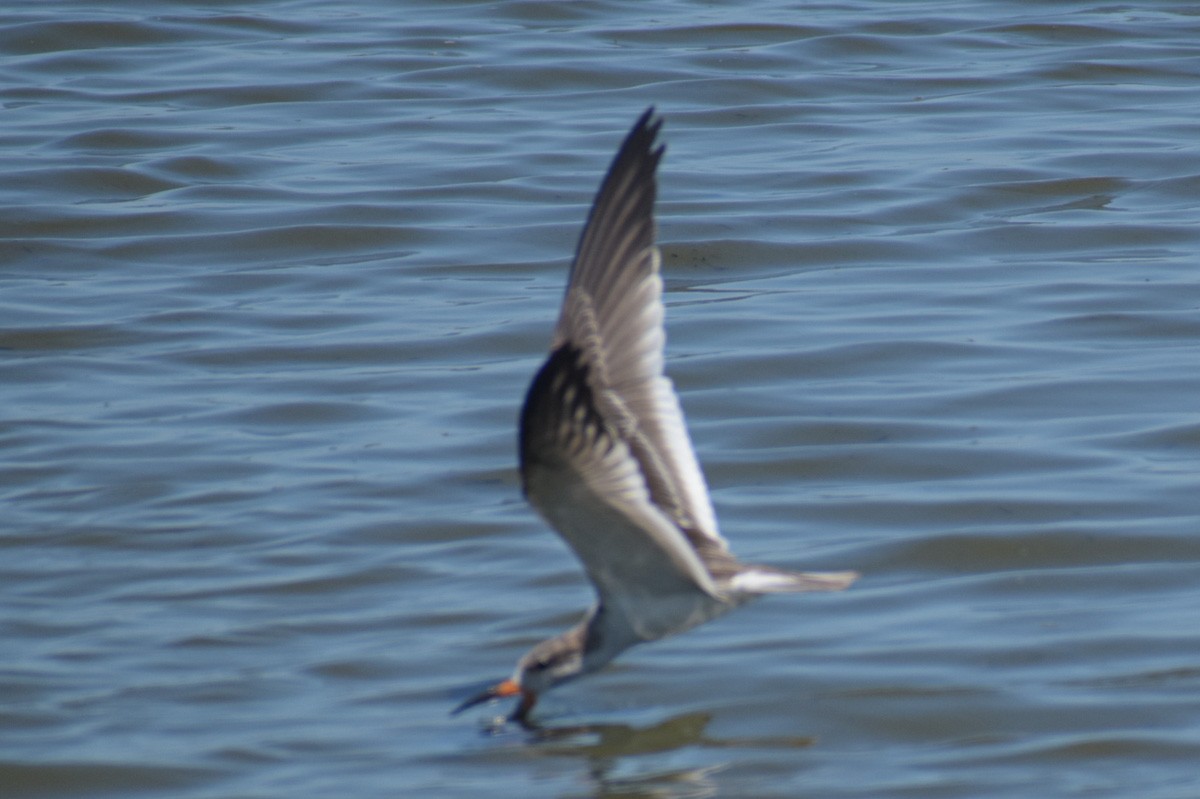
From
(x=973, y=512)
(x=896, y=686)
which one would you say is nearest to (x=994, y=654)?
(x=896, y=686)

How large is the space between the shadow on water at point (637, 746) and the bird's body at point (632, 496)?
0.51 feet

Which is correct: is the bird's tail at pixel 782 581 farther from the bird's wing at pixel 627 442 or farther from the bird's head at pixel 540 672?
the bird's head at pixel 540 672

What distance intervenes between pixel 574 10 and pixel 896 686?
1363 cm

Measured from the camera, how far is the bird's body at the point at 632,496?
4.93 m

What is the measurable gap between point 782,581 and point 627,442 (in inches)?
23.7

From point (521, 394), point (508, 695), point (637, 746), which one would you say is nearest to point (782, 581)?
point (637, 746)

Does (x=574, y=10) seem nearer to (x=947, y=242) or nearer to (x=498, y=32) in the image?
(x=498, y=32)

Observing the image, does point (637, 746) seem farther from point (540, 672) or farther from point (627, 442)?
point (627, 442)

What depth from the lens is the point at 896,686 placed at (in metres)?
6.05

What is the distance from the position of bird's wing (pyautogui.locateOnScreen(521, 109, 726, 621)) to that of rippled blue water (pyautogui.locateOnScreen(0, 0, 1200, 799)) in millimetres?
755

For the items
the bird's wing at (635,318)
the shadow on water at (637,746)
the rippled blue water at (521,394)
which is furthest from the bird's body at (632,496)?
the rippled blue water at (521,394)

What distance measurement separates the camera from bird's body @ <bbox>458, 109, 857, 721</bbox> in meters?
4.93

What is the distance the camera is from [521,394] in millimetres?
9062

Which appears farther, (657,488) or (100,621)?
(100,621)
